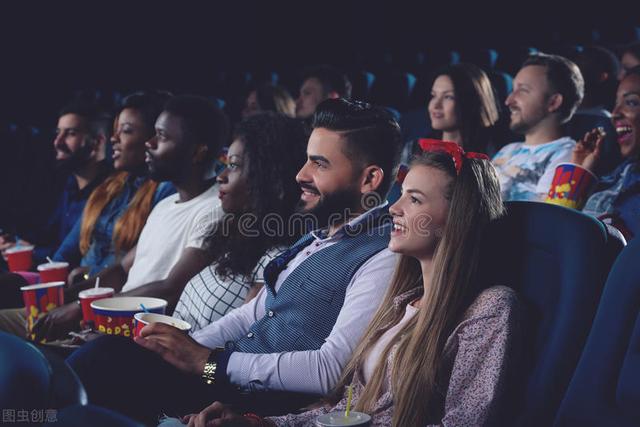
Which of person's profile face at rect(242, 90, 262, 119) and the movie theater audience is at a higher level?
person's profile face at rect(242, 90, 262, 119)

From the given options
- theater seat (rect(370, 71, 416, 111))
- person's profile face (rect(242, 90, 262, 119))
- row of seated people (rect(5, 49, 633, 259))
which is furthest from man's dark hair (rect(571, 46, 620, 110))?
person's profile face (rect(242, 90, 262, 119))

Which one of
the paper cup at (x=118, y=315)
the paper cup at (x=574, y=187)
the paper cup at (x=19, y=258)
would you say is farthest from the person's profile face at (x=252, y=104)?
the paper cup at (x=118, y=315)

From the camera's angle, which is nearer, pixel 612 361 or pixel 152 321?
pixel 612 361

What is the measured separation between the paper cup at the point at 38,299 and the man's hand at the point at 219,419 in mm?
925

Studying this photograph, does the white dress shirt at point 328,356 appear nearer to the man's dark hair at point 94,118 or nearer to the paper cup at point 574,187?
the paper cup at point 574,187

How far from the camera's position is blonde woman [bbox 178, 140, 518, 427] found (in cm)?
110

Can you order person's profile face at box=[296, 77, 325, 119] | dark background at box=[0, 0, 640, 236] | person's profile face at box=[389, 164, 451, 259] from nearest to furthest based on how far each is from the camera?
1. person's profile face at box=[389, 164, 451, 259]
2. person's profile face at box=[296, 77, 325, 119]
3. dark background at box=[0, 0, 640, 236]

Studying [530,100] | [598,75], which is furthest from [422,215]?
[598,75]

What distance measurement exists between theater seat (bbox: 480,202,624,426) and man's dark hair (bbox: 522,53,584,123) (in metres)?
1.54

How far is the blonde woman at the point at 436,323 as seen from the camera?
110 centimetres

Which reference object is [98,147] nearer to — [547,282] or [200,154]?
[200,154]

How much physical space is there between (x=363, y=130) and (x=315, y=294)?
1.32 ft

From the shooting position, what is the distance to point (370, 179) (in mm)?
1612

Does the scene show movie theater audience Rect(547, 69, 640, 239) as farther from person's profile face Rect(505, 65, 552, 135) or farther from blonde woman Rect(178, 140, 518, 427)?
blonde woman Rect(178, 140, 518, 427)
